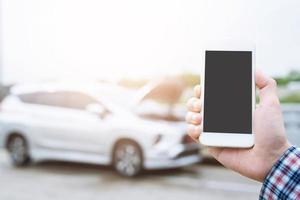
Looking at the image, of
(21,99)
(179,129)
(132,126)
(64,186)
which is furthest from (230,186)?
(21,99)

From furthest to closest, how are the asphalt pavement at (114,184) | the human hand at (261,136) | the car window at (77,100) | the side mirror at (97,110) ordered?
the car window at (77,100) → the side mirror at (97,110) → the asphalt pavement at (114,184) → the human hand at (261,136)

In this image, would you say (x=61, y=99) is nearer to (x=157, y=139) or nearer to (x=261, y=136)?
(x=157, y=139)

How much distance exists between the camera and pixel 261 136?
1116 mm

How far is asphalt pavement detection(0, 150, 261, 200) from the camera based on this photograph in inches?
180

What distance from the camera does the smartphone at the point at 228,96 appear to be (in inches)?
44.3

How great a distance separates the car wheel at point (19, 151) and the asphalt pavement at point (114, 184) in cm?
12

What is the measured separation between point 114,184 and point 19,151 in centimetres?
158

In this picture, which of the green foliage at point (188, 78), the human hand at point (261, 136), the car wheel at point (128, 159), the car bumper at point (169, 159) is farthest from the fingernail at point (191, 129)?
the green foliage at point (188, 78)

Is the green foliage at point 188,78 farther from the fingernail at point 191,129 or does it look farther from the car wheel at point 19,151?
the fingernail at point 191,129

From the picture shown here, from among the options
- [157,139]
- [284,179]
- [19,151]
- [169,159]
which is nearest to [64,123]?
[19,151]

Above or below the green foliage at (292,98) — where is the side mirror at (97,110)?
below

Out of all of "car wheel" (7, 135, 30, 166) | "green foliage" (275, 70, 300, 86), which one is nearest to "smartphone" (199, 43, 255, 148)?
"green foliage" (275, 70, 300, 86)

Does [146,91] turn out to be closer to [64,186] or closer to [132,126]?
[132,126]

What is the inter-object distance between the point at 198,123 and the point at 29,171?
4960 millimetres
